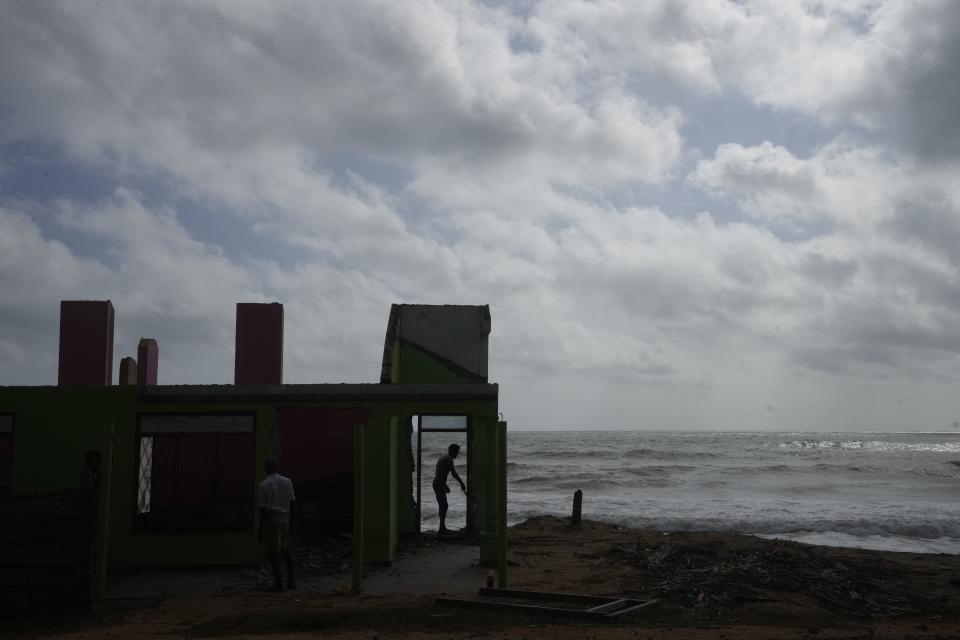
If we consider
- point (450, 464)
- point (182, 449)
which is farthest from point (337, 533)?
point (182, 449)

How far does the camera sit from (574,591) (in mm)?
11914

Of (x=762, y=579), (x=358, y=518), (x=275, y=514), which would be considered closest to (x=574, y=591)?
(x=762, y=579)

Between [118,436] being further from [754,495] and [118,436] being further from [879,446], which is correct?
[879,446]

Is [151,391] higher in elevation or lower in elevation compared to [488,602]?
higher

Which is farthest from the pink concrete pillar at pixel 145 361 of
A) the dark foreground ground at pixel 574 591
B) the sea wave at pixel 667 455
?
the sea wave at pixel 667 455

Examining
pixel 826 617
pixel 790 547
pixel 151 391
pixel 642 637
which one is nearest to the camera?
pixel 642 637

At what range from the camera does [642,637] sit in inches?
340

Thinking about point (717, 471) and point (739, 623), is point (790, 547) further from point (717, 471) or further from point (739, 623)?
point (717, 471)

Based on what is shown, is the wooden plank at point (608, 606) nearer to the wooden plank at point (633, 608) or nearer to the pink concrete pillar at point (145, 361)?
the wooden plank at point (633, 608)

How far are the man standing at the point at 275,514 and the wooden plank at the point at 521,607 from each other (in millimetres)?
2455

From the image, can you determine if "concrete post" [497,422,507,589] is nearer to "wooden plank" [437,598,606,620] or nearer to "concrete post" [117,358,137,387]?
"wooden plank" [437,598,606,620]

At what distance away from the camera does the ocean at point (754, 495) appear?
25.1m

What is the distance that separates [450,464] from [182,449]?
533 cm

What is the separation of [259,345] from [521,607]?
31.7 feet
